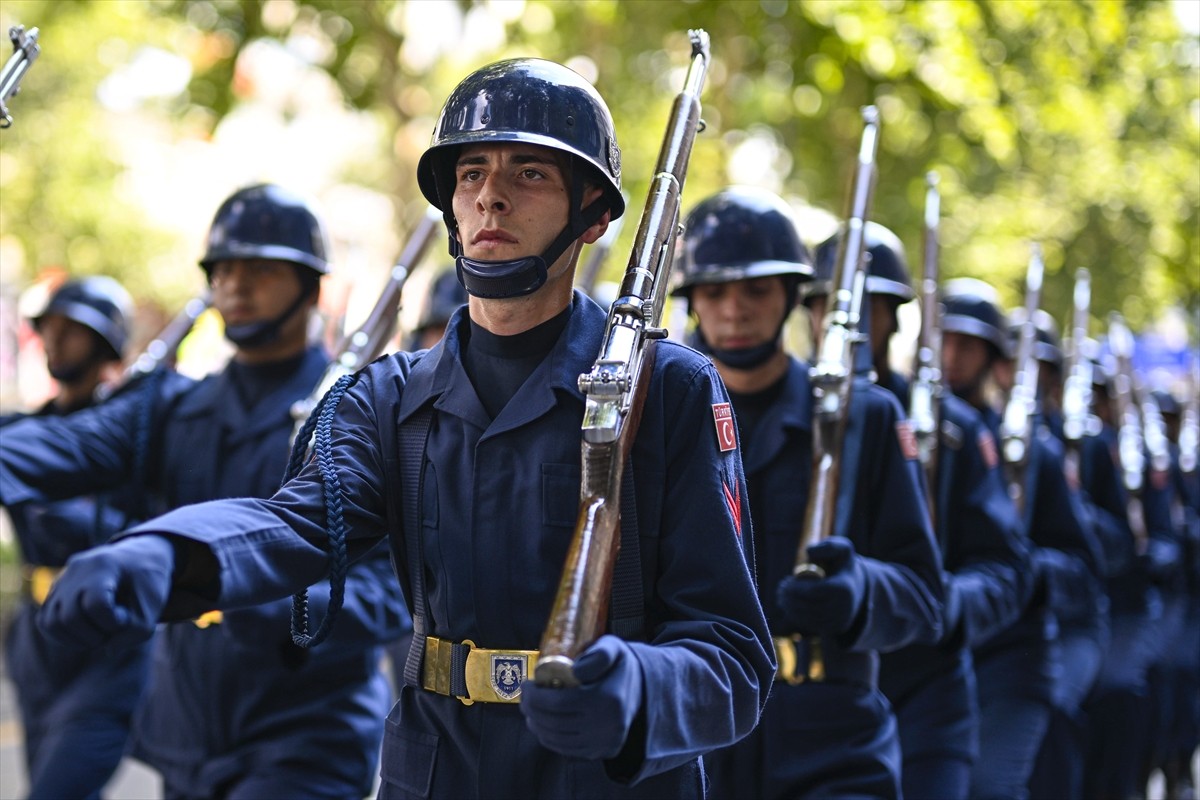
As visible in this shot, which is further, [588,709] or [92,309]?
[92,309]

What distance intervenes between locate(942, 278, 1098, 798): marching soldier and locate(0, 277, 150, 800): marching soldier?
3.24 m

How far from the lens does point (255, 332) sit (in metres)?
5.84

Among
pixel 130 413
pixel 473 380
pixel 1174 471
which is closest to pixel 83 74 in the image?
pixel 1174 471

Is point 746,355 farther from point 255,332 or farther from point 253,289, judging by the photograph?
point 253,289

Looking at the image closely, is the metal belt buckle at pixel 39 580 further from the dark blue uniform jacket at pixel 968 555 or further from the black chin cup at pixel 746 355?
the dark blue uniform jacket at pixel 968 555

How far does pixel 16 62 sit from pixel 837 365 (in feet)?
8.48

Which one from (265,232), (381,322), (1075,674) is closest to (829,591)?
(381,322)

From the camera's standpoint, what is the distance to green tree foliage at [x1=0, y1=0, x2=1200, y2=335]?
12188 mm

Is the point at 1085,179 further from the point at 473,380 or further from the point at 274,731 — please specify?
the point at 473,380

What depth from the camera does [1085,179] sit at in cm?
1595

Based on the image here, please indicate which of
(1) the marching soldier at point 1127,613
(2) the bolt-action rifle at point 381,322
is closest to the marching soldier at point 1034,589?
(1) the marching soldier at point 1127,613

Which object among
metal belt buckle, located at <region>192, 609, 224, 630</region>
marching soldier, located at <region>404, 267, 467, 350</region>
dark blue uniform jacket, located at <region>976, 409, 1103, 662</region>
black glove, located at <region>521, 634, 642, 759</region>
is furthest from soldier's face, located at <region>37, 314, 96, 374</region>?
black glove, located at <region>521, 634, 642, 759</region>

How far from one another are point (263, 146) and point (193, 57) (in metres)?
10.1

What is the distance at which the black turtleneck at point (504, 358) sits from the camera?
3330 millimetres
